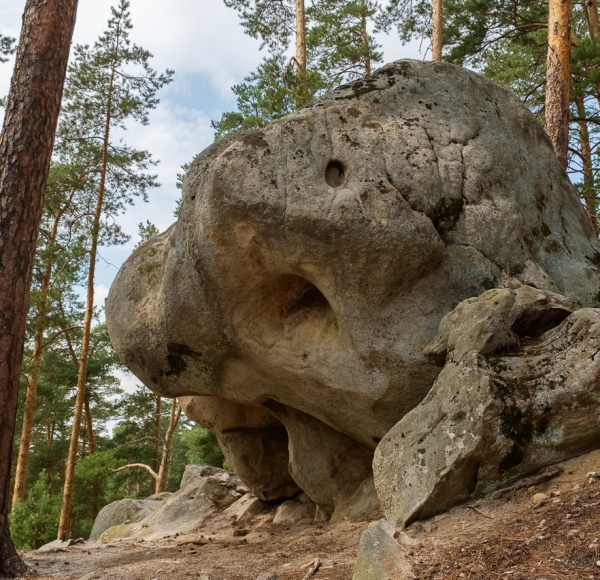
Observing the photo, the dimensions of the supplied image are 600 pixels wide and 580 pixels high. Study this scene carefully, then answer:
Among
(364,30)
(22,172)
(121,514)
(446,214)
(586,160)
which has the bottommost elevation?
(121,514)

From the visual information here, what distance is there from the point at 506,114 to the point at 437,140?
1.40 m

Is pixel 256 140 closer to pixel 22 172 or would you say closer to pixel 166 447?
pixel 22 172

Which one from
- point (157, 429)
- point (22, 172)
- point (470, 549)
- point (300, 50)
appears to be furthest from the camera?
point (157, 429)

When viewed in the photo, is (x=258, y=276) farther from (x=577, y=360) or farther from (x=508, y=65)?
(x=508, y=65)

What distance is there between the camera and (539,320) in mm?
5219

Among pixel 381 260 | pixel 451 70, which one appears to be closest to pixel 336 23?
pixel 451 70

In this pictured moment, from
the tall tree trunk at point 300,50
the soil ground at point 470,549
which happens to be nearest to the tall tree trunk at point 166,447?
the tall tree trunk at point 300,50

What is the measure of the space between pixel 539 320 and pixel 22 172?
5.60m

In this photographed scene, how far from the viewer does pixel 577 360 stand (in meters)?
4.53

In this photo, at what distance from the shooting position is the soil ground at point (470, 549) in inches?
125

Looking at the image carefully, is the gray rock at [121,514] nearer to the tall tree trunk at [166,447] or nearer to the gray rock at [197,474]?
the gray rock at [197,474]

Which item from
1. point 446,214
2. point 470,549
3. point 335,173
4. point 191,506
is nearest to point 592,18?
point 446,214

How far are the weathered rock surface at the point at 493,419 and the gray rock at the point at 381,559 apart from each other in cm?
43

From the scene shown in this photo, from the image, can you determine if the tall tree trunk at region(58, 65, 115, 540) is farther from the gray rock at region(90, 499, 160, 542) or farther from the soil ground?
the soil ground
